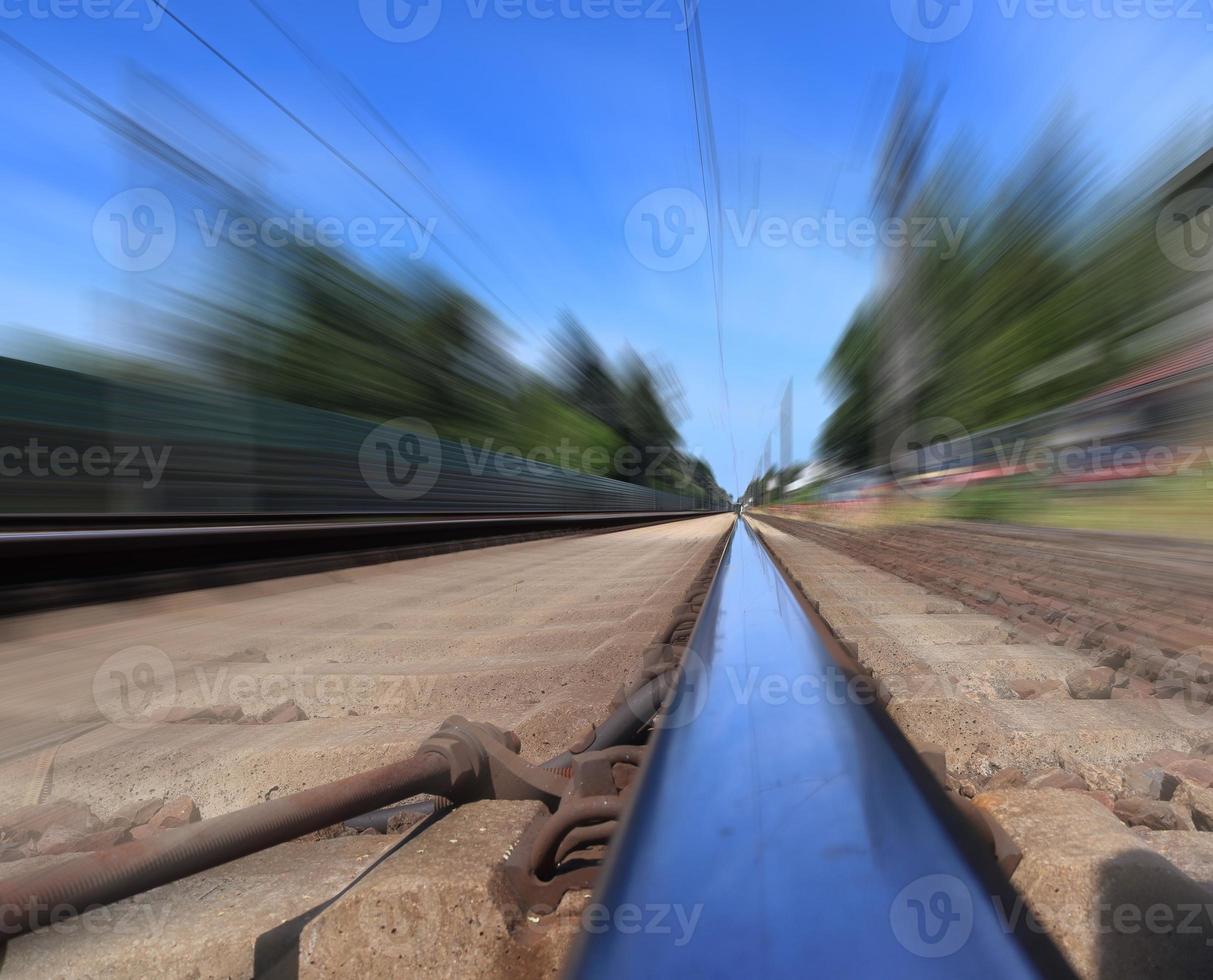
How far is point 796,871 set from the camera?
927 mm

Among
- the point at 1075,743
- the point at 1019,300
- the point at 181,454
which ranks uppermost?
the point at 1019,300

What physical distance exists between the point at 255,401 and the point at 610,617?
353cm

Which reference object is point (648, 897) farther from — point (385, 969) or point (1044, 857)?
point (1044, 857)

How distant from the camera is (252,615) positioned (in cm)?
333

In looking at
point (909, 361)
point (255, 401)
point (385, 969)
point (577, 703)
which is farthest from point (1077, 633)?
point (909, 361)

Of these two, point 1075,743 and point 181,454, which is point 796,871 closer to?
point 1075,743

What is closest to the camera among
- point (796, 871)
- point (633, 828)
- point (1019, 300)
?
point (796, 871)

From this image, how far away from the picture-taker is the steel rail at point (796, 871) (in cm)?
78

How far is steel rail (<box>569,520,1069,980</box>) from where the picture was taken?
2.56 ft

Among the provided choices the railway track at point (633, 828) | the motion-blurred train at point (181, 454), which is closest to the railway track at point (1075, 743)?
the railway track at point (633, 828)

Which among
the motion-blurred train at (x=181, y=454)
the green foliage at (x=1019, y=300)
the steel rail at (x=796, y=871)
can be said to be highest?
the green foliage at (x=1019, y=300)

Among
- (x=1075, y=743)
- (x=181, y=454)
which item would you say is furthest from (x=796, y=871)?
(x=181, y=454)

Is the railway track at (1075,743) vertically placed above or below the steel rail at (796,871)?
below

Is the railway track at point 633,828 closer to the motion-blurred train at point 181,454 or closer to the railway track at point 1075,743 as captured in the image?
the railway track at point 1075,743
